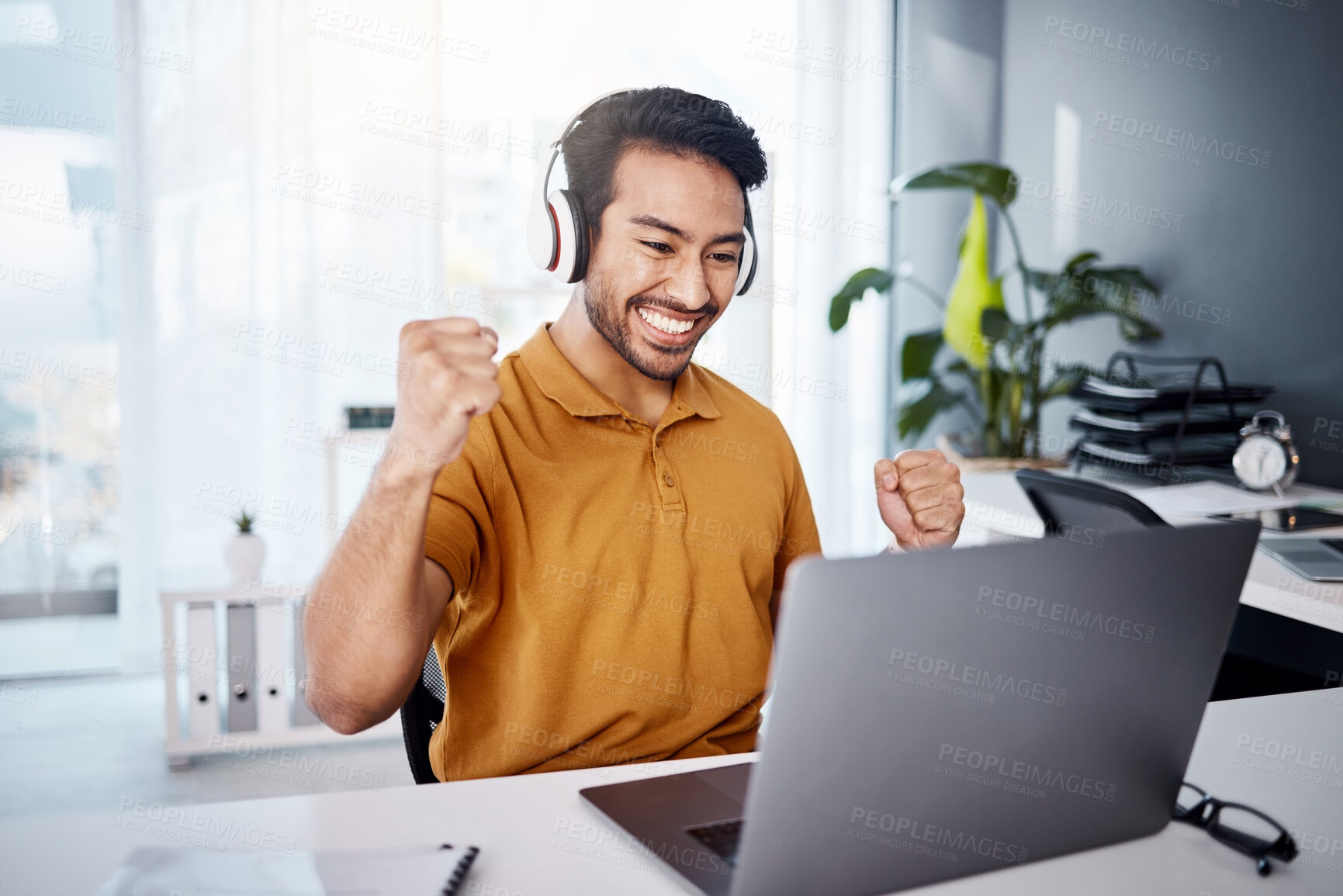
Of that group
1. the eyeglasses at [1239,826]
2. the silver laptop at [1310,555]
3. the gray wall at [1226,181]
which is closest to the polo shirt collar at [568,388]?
the eyeglasses at [1239,826]

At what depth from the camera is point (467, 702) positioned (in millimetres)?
1178

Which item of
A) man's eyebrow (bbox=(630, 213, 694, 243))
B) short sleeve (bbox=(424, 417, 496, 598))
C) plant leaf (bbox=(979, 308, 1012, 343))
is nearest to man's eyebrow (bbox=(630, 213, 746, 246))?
man's eyebrow (bbox=(630, 213, 694, 243))

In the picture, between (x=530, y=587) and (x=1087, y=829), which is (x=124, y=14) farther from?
(x=1087, y=829)

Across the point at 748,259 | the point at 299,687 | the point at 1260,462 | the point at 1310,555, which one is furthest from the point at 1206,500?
the point at 299,687

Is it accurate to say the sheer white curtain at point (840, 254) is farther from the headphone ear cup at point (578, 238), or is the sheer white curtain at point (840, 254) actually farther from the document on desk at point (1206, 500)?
the headphone ear cup at point (578, 238)

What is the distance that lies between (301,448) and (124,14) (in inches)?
53.2

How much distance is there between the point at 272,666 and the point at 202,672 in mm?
160

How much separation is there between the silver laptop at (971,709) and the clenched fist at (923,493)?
0.41 meters

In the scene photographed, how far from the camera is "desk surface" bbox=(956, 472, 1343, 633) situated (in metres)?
1.49

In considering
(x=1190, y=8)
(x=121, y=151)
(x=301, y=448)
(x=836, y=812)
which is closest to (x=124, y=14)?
(x=121, y=151)

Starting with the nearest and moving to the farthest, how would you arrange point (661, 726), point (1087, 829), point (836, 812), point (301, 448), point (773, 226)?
point (836, 812)
point (1087, 829)
point (661, 726)
point (301, 448)
point (773, 226)

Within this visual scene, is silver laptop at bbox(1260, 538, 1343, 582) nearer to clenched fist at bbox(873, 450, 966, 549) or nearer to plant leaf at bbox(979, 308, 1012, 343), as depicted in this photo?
clenched fist at bbox(873, 450, 966, 549)

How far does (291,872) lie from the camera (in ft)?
2.38

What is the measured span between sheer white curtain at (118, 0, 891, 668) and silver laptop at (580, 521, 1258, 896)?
263cm
